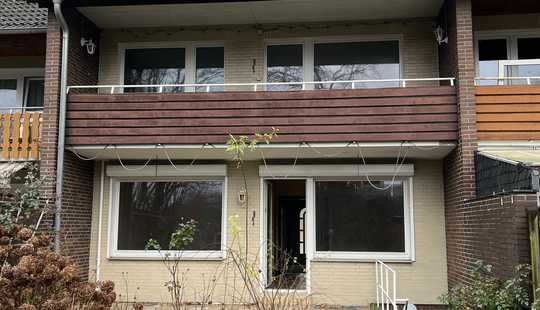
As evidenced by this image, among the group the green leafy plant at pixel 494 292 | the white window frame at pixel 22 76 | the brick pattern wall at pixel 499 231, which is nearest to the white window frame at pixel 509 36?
the brick pattern wall at pixel 499 231

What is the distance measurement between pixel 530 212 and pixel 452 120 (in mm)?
3116

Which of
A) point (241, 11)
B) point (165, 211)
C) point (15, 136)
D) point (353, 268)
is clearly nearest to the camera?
point (15, 136)

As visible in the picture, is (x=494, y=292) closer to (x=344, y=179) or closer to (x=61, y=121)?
(x=344, y=179)

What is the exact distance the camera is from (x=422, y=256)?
1013 cm

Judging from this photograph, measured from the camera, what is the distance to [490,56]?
420 inches

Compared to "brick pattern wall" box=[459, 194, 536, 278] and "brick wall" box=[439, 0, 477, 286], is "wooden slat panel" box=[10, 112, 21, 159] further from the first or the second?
"brick pattern wall" box=[459, 194, 536, 278]

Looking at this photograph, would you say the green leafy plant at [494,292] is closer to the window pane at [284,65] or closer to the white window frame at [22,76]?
the window pane at [284,65]

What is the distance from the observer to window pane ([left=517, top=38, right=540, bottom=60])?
34.7ft

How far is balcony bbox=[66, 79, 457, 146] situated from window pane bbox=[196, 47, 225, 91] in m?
1.20

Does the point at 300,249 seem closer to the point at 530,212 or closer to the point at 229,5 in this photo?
the point at 229,5

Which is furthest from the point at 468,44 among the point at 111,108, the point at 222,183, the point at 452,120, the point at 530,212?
the point at 111,108

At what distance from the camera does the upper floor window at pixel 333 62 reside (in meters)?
10.9

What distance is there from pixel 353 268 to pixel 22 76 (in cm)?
852

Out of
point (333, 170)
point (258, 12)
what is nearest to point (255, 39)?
point (258, 12)
